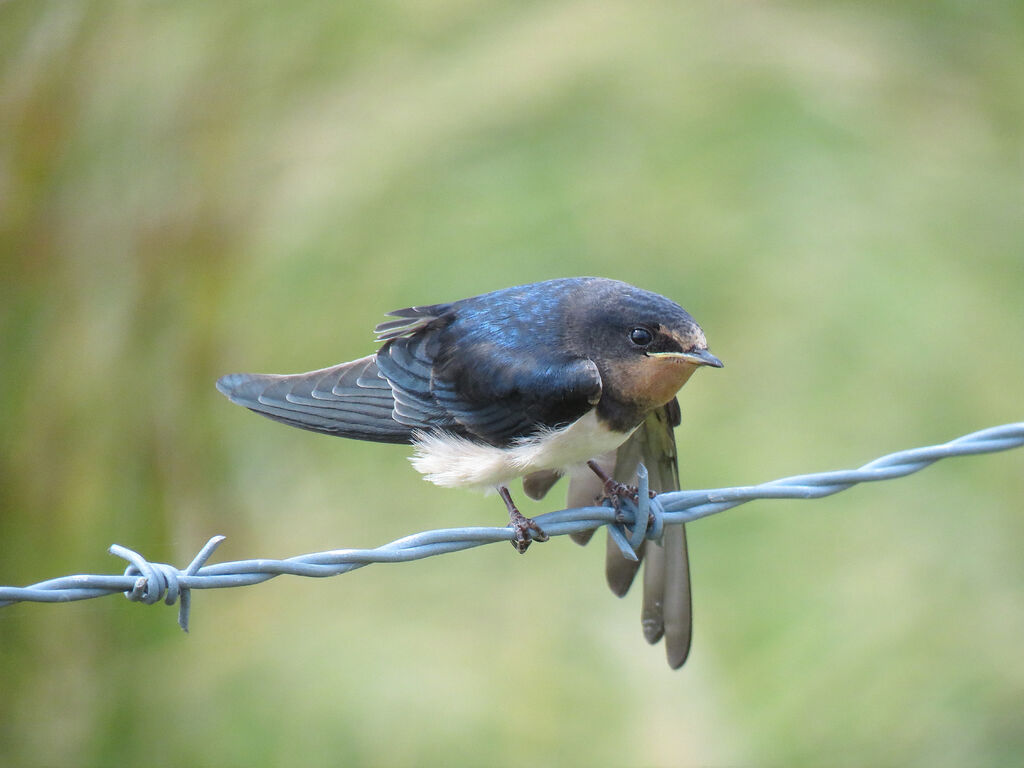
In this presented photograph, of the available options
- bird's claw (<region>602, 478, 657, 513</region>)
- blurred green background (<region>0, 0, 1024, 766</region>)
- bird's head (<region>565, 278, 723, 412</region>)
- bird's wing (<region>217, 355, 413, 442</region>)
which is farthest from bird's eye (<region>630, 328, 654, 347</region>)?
blurred green background (<region>0, 0, 1024, 766</region>)

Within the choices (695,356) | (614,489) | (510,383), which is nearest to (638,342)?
(695,356)

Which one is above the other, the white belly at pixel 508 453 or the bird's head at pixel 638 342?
the bird's head at pixel 638 342

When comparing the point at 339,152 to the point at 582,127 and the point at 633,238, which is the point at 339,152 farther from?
the point at 633,238

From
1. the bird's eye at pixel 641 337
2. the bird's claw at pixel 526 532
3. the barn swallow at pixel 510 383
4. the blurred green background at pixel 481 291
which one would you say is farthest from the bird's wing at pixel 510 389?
the blurred green background at pixel 481 291

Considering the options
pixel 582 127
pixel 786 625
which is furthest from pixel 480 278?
pixel 786 625

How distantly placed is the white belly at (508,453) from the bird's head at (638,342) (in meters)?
0.12

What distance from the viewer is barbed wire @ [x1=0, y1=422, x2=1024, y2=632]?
1887 millimetres

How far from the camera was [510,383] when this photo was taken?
277cm

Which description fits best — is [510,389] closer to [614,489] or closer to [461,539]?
[614,489]

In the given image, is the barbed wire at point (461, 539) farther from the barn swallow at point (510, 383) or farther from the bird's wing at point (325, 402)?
the bird's wing at point (325, 402)

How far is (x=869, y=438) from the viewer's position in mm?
5137

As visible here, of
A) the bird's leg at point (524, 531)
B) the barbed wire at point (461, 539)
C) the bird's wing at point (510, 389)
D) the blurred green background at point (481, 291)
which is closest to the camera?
the barbed wire at point (461, 539)

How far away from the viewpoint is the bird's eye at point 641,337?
2686 millimetres

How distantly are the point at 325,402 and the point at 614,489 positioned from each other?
30.9 inches
